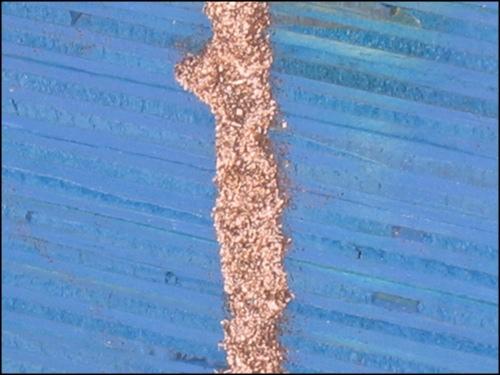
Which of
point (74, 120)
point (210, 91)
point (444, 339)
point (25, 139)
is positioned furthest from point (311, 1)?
point (444, 339)

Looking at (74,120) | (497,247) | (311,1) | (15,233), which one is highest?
(311,1)

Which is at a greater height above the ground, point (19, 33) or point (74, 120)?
point (19, 33)

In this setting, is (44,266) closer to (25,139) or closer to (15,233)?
(15,233)
